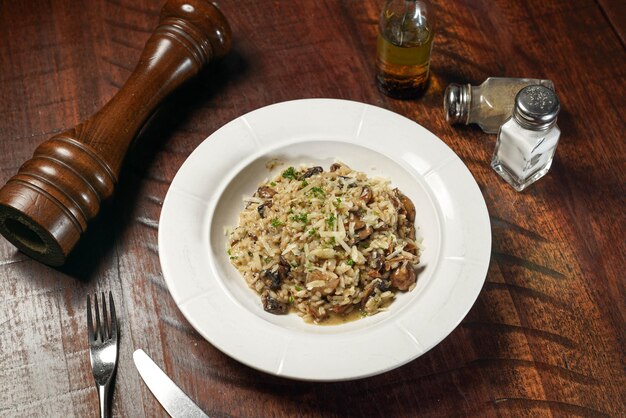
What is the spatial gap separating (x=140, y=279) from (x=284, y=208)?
0.51 m

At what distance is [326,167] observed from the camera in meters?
2.40

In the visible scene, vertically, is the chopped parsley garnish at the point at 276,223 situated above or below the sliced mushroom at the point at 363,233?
above

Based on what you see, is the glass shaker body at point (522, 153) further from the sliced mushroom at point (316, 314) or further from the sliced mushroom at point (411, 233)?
the sliced mushroom at point (316, 314)

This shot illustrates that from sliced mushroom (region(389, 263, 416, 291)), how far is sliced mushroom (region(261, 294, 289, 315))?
332 millimetres

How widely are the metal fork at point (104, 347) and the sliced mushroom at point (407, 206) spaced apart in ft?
3.07

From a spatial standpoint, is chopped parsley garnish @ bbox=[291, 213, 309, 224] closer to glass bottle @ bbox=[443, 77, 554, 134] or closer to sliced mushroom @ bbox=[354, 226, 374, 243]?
sliced mushroom @ bbox=[354, 226, 374, 243]

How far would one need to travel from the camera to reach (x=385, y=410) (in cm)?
200

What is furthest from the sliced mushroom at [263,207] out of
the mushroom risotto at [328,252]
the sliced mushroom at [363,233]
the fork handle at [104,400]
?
the fork handle at [104,400]

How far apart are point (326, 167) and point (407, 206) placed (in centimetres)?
32

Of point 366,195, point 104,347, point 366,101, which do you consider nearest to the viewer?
point 104,347

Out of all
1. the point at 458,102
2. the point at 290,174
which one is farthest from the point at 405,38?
the point at 290,174

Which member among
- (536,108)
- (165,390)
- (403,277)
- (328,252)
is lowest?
(165,390)

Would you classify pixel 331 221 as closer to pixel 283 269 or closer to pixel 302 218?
pixel 302 218

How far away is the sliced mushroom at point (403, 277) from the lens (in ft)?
6.75
